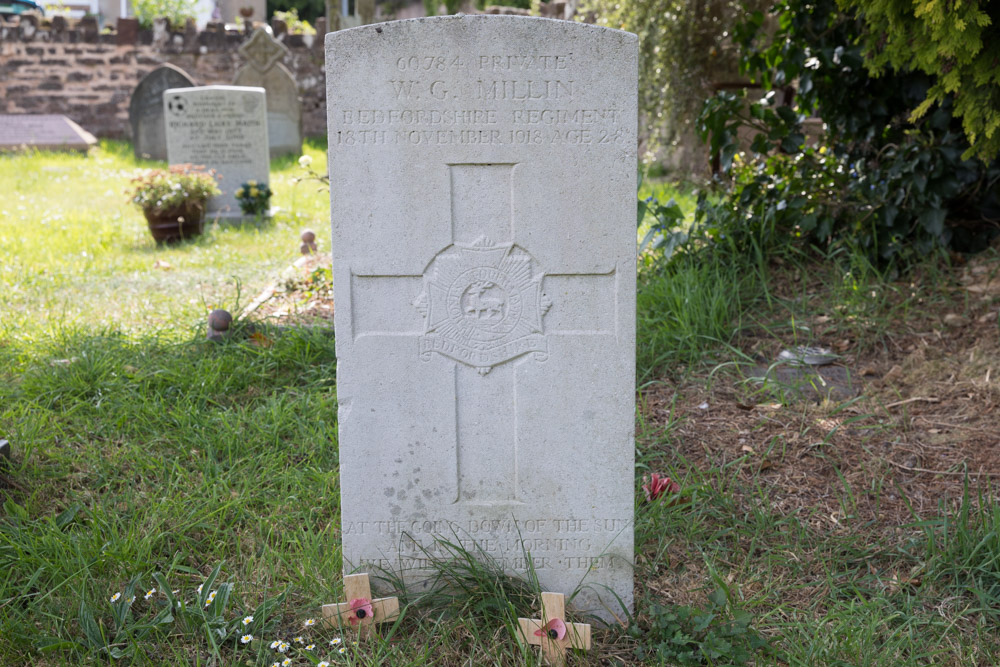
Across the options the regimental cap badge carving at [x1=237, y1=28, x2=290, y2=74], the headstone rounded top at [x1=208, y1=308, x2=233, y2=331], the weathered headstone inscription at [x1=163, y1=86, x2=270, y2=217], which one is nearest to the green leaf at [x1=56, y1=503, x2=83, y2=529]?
the headstone rounded top at [x1=208, y1=308, x2=233, y2=331]

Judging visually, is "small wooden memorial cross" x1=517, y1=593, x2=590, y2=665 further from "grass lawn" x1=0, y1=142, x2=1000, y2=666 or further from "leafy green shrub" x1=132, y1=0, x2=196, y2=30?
"leafy green shrub" x1=132, y1=0, x2=196, y2=30

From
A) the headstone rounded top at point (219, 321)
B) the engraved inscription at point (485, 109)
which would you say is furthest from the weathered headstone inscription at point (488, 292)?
the headstone rounded top at point (219, 321)

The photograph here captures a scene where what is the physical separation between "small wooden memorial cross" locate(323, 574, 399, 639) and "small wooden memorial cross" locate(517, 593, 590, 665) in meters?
0.35

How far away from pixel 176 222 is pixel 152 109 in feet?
17.8

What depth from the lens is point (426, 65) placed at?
6.76 feet

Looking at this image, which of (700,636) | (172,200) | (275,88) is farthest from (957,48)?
(275,88)

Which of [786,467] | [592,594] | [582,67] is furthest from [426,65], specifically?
[786,467]

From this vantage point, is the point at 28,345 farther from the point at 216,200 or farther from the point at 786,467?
the point at 216,200

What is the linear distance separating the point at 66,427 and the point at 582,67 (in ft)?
7.89

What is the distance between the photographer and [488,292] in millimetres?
2188

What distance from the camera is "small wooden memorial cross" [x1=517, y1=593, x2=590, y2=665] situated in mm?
2078

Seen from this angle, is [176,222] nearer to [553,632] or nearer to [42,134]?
[553,632]

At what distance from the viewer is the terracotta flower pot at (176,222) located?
22.0ft

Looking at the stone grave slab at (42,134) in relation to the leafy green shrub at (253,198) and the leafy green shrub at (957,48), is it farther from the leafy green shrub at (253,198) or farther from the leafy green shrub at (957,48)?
the leafy green shrub at (957,48)
